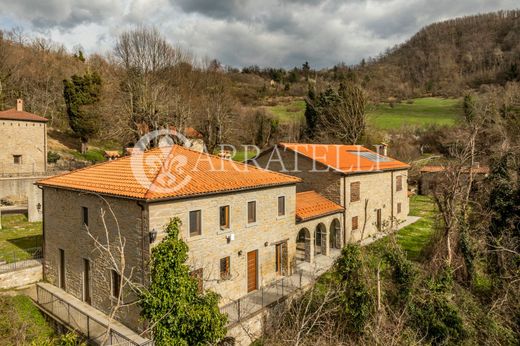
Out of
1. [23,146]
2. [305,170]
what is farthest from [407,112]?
[23,146]

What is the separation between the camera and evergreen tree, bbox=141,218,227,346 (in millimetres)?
10812

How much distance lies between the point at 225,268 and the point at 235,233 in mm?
1535

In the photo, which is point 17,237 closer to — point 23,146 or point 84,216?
point 84,216

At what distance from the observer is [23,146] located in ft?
112

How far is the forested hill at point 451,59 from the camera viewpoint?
8238cm

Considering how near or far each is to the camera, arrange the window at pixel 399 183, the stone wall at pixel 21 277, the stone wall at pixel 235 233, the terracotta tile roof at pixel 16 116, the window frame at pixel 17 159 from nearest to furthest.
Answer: the stone wall at pixel 235 233, the stone wall at pixel 21 277, the window at pixel 399 183, the terracotta tile roof at pixel 16 116, the window frame at pixel 17 159

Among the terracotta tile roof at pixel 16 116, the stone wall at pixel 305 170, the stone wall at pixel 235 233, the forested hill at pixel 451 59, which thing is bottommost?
the stone wall at pixel 235 233

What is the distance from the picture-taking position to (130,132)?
34.0 meters

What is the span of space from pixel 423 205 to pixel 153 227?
34.5m

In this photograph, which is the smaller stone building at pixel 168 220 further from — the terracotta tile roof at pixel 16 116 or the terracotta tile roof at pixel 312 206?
the terracotta tile roof at pixel 16 116

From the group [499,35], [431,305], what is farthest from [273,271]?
[499,35]

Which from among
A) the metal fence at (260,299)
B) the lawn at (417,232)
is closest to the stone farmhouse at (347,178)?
the lawn at (417,232)

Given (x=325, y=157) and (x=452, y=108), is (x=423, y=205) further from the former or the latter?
(x=452, y=108)

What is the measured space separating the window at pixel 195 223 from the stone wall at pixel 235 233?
0.58 ft
